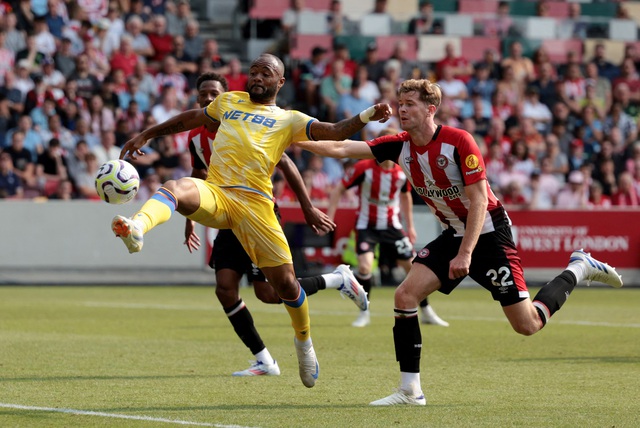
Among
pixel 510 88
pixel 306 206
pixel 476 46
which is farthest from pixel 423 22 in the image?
pixel 306 206

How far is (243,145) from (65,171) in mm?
13893

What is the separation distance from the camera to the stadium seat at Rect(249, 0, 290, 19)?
27.4 meters

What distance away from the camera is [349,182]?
50.1 ft

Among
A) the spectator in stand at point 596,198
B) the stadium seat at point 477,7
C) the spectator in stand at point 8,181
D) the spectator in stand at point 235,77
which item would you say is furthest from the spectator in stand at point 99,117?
the stadium seat at point 477,7

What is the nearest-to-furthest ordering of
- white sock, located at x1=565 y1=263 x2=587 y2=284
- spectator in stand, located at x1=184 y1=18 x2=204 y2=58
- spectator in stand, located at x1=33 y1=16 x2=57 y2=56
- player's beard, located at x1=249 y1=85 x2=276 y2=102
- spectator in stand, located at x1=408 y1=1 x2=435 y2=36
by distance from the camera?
player's beard, located at x1=249 y1=85 x2=276 y2=102 → white sock, located at x1=565 y1=263 x2=587 y2=284 → spectator in stand, located at x1=33 y1=16 x2=57 y2=56 → spectator in stand, located at x1=184 y1=18 x2=204 y2=58 → spectator in stand, located at x1=408 y1=1 x2=435 y2=36

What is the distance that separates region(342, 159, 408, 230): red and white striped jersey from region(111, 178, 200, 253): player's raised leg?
7.27 metres

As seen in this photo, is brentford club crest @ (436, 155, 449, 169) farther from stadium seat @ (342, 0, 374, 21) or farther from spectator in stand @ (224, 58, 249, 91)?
stadium seat @ (342, 0, 374, 21)

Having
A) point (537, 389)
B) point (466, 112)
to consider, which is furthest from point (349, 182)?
point (466, 112)

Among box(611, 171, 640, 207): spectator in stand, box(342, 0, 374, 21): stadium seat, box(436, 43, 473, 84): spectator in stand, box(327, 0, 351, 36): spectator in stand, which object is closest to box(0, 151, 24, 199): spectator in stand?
box(327, 0, 351, 36): spectator in stand

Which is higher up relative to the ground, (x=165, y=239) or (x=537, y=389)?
(x=537, y=389)

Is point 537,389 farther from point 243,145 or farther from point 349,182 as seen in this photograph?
point 349,182

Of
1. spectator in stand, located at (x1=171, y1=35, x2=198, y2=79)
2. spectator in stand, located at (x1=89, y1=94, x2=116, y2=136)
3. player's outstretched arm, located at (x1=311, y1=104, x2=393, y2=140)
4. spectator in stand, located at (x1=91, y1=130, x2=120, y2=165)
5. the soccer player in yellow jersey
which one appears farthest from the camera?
spectator in stand, located at (x1=171, y1=35, x2=198, y2=79)

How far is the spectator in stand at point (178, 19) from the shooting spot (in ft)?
86.8

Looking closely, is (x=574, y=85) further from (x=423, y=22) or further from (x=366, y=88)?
(x=366, y=88)
